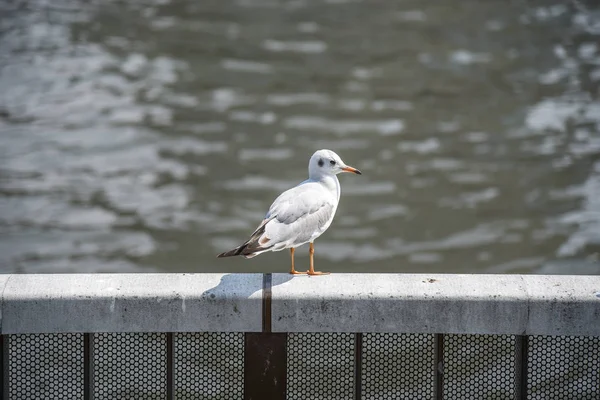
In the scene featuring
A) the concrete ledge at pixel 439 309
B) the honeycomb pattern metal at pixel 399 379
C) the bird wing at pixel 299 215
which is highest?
the bird wing at pixel 299 215

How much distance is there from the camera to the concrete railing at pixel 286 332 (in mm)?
4664

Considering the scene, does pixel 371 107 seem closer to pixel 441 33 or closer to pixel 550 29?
pixel 441 33

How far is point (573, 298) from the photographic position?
15.3 ft

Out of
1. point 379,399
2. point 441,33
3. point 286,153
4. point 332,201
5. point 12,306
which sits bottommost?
point 379,399

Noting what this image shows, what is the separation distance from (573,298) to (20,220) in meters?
11.6

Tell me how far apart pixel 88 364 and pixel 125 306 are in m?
0.39

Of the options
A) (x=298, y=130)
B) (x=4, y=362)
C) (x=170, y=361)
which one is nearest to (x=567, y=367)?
(x=170, y=361)

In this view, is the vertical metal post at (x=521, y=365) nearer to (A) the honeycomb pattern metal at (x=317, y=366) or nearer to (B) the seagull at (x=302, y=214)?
(A) the honeycomb pattern metal at (x=317, y=366)

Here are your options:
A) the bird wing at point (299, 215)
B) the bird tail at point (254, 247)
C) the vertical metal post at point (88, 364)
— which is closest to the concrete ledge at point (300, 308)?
the vertical metal post at point (88, 364)

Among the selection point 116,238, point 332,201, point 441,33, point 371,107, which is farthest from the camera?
point 441,33

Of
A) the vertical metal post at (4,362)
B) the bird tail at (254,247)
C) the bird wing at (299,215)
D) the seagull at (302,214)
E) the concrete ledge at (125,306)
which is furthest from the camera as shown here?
the bird wing at (299,215)

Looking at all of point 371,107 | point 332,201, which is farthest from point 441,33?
point 332,201

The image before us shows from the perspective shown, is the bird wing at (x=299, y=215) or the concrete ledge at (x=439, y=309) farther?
the bird wing at (x=299, y=215)

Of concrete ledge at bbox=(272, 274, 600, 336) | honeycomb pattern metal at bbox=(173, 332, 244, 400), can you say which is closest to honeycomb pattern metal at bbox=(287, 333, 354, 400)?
concrete ledge at bbox=(272, 274, 600, 336)
